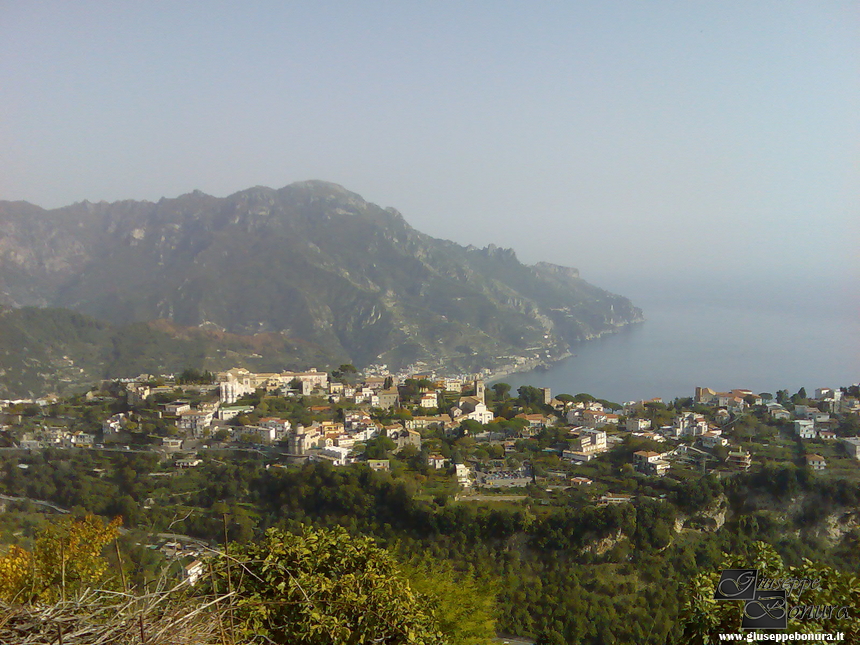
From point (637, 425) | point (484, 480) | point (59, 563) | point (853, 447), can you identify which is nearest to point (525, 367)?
point (637, 425)

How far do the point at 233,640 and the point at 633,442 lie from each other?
1008cm

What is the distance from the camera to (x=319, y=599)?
2396 mm

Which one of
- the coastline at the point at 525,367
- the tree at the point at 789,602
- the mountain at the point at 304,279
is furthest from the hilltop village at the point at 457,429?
the mountain at the point at 304,279

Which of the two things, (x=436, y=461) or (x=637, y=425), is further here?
(x=637, y=425)

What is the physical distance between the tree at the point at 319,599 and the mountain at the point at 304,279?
28965 mm

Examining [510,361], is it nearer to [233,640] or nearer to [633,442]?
[633,442]

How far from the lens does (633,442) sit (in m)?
11.1

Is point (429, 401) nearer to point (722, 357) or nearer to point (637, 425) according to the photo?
point (637, 425)

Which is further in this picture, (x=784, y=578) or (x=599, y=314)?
(x=599, y=314)

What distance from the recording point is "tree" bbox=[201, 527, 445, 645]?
227cm

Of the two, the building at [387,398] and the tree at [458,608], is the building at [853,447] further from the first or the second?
the building at [387,398]

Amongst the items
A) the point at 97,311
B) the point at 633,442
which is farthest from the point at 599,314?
the point at 633,442

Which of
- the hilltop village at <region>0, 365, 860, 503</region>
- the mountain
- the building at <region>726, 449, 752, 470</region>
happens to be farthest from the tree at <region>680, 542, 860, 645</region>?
the mountain

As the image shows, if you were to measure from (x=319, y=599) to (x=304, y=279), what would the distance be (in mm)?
37594
